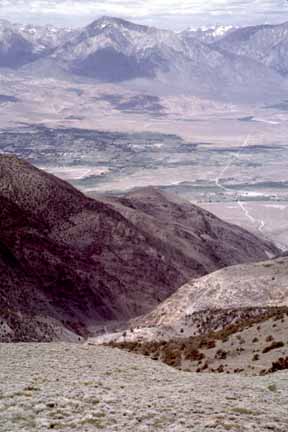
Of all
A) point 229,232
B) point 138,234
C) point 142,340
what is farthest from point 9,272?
point 229,232

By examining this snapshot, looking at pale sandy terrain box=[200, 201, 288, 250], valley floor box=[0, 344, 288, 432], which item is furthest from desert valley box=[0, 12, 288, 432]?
pale sandy terrain box=[200, 201, 288, 250]

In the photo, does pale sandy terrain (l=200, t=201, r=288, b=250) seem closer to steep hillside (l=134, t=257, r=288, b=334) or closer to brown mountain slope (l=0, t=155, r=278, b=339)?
brown mountain slope (l=0, t=155, r=278, b=339)

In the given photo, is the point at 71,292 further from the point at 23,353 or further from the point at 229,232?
the point at 229,232

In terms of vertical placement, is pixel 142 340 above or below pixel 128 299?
above

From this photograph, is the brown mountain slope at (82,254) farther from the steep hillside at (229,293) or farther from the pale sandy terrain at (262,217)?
the pale sandy terrain at (262,217)

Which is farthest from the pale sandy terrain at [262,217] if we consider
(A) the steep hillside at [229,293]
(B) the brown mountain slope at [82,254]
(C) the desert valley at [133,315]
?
(A) the steep hillside at [229,293]

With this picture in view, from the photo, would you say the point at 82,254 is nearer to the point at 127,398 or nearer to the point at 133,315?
the point at 133,315

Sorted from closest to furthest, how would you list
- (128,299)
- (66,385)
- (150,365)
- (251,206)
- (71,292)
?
(66,385) < (150,365) < (71,292) < (128,299) < (251,206)
